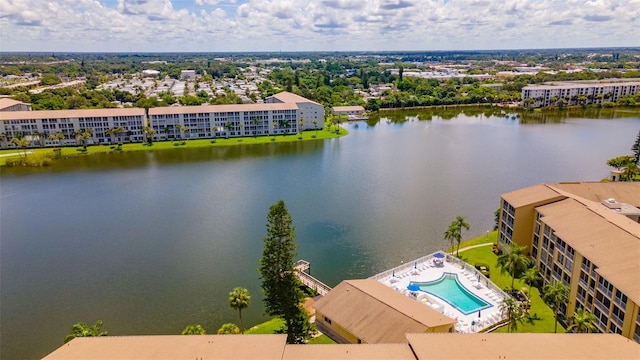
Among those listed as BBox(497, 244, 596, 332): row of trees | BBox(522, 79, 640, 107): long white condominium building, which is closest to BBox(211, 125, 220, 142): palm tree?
BBox(497, 244, 596, 332): row of trees

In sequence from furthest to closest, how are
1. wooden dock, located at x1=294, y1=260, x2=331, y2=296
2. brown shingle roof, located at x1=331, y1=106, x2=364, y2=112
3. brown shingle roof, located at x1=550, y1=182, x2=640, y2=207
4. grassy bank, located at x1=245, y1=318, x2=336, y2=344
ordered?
brown shingle roof, located at x1=331, y1=106, x2=364, y2=112 < brown shingle roof, located at x1=550, y1=182, x2=640, y2=207 < wooden dock, located at x1=294, y1=260, x2=331, y2=296 < grassy bank, located at x1=245, y1=318, x2=336, y2=344

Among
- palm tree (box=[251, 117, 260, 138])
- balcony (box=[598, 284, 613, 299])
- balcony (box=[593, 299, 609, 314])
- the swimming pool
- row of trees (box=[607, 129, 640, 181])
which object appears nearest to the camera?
balcony (box=[598, 284, 613, 299])

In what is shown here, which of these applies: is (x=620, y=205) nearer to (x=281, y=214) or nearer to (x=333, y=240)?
(x=333, y=240)

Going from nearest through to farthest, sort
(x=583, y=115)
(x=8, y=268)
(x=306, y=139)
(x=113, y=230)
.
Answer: (x=8, y=268)
(x=113, y=230)
(x=306, y=139)
(x=583, y=115)

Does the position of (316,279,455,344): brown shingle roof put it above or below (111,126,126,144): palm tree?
below

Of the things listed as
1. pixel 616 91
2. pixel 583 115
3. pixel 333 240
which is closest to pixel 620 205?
pixel 333 240

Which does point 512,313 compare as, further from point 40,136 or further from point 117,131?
point 40,136

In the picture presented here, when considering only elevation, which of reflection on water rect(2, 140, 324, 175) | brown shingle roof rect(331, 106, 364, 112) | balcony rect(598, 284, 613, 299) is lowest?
reflection on water rect(2, 140, 324, 175)

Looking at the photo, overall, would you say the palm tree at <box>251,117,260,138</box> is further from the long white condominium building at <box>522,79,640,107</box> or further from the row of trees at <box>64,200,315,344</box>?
the long white condominium building at <box>522,79,640,107</box>
